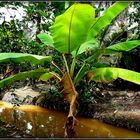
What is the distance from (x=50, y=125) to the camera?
519 centimetres

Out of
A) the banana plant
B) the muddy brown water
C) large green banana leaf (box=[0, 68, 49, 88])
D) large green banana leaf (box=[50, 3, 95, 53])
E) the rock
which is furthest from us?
the rock

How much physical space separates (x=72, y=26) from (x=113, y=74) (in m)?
1.11

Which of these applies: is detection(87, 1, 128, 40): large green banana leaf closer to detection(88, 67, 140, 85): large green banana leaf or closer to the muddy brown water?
detection(88, 67, 140, 85): large green banana leaf

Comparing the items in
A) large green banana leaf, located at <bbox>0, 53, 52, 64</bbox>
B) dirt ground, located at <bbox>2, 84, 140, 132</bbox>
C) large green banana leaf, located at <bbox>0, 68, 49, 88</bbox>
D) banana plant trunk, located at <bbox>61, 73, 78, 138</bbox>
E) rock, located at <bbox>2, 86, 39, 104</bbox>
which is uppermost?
large green banana leaf, located at <bbox>0, 53, 52, 64</bbox>

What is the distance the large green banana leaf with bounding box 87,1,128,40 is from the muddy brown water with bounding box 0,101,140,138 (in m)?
1.55

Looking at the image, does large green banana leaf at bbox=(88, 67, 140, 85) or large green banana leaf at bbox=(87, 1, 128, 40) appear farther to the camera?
large green banana leaf at bbox=(88, 67, 140, 85)

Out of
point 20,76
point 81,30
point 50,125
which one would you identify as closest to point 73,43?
point 81,30

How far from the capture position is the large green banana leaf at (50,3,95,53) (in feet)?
14.8

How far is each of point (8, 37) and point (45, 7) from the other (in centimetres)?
243

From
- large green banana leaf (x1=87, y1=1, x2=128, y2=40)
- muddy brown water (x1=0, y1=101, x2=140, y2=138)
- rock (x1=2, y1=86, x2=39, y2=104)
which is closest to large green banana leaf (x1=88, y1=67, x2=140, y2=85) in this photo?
large green banana leaf (x1=87, y1=1, x2=128, y2=40)

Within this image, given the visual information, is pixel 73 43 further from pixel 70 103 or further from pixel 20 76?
pixel 20 76

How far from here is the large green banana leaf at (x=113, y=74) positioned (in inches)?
201

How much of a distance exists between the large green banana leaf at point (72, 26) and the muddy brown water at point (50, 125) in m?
1.26

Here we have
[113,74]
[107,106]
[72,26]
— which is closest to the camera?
[72,26]
